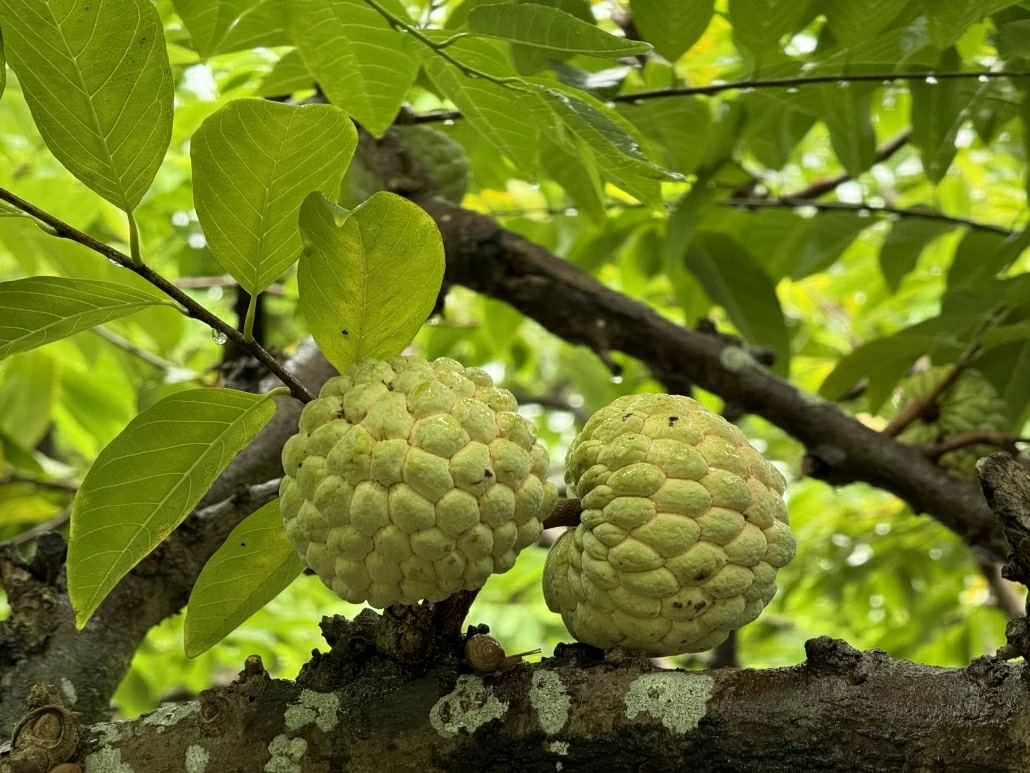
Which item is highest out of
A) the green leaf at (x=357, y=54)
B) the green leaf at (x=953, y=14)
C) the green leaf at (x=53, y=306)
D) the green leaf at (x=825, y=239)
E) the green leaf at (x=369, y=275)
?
the green leaf at (x=825, y=239)

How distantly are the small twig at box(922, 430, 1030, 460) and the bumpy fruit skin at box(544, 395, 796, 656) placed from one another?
1.19 meters

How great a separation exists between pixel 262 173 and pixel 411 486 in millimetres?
418

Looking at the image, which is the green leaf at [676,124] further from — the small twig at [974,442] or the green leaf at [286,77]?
the small twig at [974,442]

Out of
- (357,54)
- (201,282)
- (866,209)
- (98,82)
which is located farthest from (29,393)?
(866,209)

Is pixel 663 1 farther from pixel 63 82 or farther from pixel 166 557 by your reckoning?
pixel 166 557

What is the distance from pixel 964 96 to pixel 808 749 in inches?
64.0

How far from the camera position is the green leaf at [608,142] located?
1349 mm

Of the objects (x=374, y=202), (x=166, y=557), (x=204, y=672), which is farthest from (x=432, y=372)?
(x=204, y=672)

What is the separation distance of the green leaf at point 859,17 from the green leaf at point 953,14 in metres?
0.07

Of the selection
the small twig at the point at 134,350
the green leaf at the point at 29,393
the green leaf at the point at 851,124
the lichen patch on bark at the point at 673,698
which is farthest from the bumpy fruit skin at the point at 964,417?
the green leaf at the point at 29,393

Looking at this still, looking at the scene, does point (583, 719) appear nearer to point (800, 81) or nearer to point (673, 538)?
point (673, 538)

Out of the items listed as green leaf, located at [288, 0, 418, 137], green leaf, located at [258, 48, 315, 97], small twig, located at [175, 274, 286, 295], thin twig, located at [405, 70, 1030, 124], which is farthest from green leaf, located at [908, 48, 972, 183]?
small twig, located at [175, 274, 286, 295]

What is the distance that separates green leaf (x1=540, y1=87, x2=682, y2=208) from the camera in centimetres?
135

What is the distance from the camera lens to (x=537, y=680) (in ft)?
3.76
